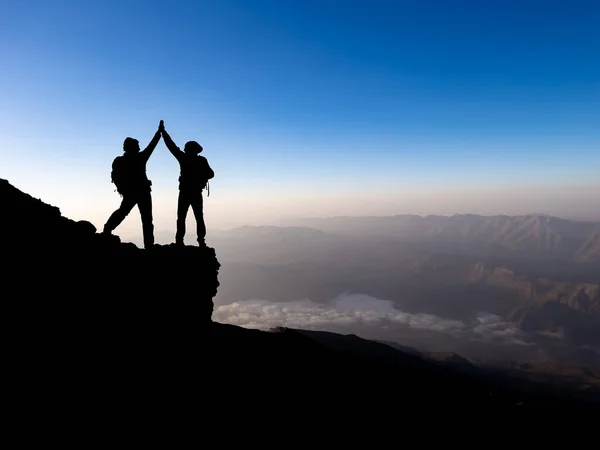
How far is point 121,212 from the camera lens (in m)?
14.6

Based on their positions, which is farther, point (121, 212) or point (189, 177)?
point (189, 177)

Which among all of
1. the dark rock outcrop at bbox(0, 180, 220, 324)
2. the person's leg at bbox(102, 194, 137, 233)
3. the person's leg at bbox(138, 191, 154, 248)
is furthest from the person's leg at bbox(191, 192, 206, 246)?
the person's leg at bbox(102, 194, 137, 233)

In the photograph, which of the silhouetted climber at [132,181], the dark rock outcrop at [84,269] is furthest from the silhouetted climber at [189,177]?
the dark rock outcrop at [84,269]

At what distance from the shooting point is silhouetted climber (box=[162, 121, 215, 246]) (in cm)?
1539

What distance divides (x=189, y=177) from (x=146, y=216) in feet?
8.88

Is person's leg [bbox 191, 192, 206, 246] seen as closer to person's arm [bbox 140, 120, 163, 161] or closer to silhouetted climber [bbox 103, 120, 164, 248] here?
silhouetted climber [bbox 103, 120, 164, 248]

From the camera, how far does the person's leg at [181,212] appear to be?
15680mm

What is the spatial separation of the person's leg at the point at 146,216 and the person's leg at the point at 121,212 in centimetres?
34

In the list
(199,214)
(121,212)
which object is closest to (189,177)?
(199,214)

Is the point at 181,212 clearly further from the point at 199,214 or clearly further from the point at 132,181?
the point at 132,181

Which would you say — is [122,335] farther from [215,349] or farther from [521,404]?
[521,404]

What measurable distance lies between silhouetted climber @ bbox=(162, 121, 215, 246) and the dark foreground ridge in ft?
6.28

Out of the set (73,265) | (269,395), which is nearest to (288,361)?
(269,395)

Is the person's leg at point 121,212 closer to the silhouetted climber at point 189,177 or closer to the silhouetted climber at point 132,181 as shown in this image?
the silhouetted climber at point 132,181
